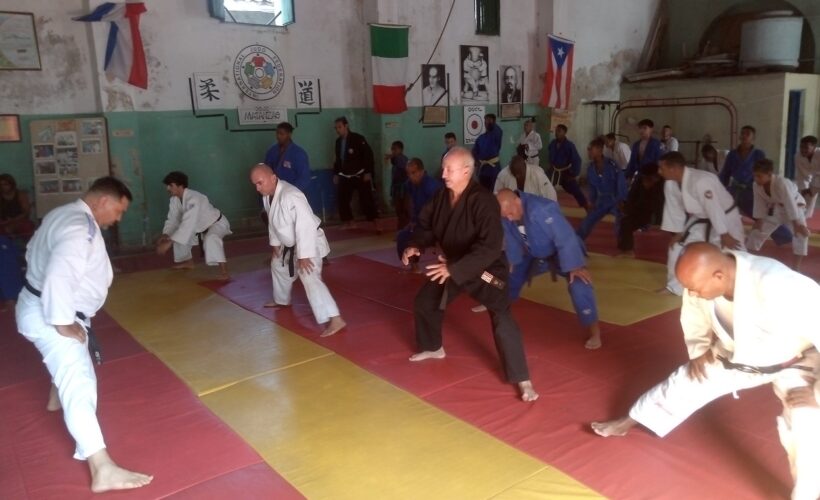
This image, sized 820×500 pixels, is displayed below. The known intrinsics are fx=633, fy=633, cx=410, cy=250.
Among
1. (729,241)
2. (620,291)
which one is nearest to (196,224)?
(620,291)

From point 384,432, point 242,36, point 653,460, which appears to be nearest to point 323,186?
point 242,36

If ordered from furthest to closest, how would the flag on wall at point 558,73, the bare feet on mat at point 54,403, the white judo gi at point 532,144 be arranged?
the flag on wall at point 558,73
the white judo gi at point 532,144
the bare feet on mat at point 54,403

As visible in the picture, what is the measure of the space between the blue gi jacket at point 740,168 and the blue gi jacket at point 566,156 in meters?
3.00

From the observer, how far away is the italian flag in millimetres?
9758

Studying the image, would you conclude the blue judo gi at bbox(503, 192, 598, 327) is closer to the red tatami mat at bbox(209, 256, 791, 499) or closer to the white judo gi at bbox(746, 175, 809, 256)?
the red tatami mat at bbox(209, 256, 791, 499)

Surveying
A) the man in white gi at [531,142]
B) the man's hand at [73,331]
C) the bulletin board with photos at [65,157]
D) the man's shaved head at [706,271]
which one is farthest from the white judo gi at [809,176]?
the bulletin board with photos at [65,157]

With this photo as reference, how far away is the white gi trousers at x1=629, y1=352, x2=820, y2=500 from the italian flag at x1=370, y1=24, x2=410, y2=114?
7808 mm

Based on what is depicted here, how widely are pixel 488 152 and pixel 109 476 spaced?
27.9 ft

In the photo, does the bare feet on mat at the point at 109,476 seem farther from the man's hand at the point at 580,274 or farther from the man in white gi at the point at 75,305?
the man's hand at the point at 580,274

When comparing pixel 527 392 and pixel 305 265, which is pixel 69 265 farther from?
pixel 527 392

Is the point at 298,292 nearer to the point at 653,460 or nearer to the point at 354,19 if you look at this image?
the point at 653,460

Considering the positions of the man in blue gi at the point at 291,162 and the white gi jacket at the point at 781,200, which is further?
the man in blue gi at the point at 291,162

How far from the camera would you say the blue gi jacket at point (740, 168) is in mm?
7320

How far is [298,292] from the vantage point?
5.91m
